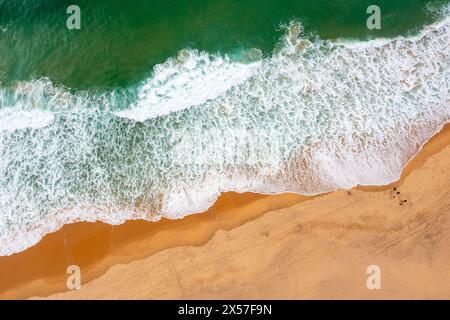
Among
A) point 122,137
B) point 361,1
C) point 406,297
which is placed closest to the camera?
point 406,297

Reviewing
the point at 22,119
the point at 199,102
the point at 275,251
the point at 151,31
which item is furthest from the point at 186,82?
the point at 275,251

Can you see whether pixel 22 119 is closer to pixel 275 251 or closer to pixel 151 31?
pixel 151 31

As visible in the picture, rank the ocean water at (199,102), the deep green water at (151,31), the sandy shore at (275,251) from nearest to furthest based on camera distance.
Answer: the sandy shore at (275,251), the ocean water at (199,102), the deep green water at (151,31)

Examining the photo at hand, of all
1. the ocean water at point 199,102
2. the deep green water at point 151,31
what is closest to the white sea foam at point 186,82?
the ocean water at point 199,102

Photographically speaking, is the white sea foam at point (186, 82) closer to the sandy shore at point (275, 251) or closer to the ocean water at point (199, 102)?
the ocean water at point (199, 102)

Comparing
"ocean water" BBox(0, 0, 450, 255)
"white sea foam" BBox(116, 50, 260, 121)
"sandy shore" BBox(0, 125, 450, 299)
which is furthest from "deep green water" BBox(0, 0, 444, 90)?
"sandy shore" BBox(0, 125, 450, 299)

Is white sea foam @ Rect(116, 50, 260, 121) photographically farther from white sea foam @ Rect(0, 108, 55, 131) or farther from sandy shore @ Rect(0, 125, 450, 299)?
sandy shore @ Rect(0, 125, 450, 299)

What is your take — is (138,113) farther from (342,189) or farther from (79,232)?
(342,189)
